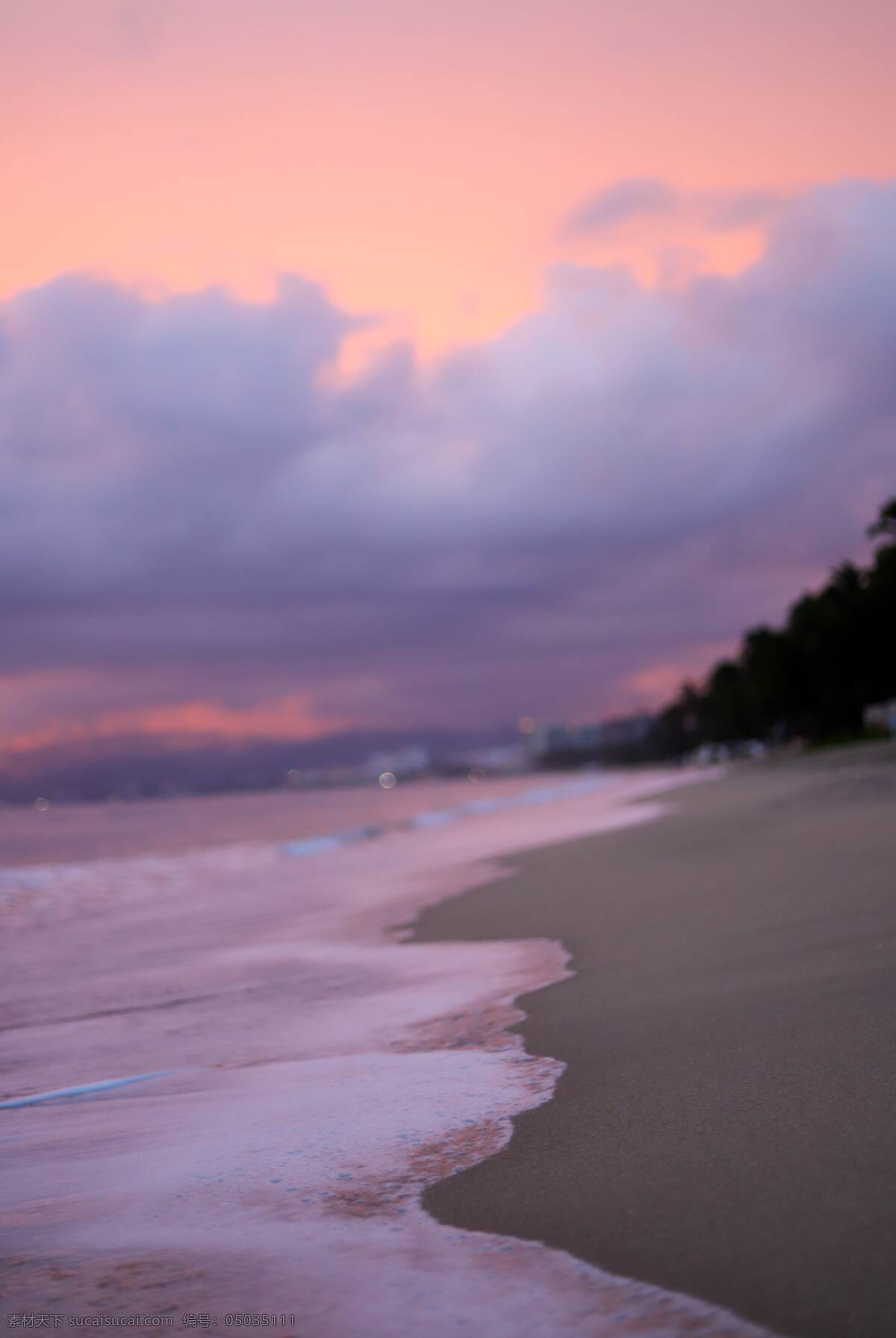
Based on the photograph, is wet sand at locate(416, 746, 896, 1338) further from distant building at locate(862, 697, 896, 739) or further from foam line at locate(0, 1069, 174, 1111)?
distant building at locate(862, 697, 896, 739)

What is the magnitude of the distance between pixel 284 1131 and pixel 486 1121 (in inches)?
30.2

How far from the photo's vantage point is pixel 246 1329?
8.34ft

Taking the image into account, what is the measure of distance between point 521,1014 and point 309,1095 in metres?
1.44

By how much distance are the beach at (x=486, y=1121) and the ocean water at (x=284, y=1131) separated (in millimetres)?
13

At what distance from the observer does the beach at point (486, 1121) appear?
2.59 m

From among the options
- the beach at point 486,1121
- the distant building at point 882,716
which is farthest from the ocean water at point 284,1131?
the distant building at point 882,716

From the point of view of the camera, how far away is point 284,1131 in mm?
4020

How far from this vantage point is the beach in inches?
102

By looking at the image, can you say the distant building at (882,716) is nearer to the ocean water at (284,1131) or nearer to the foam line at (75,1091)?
the ocean water at (284,1131)

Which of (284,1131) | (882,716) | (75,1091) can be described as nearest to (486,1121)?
(284,1131)

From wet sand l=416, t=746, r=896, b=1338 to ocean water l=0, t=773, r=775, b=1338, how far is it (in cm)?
14

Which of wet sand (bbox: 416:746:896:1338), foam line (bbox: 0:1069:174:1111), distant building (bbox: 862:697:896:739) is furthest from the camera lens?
distant building (bbox: 862:697:896:739)

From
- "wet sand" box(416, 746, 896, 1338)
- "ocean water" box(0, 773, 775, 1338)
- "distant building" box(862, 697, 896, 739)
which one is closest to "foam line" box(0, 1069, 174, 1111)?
"ocean water" box(0, 773, 775, 1338)

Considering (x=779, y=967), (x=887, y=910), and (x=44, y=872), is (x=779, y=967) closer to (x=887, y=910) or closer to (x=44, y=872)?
(x=887, y=910)
